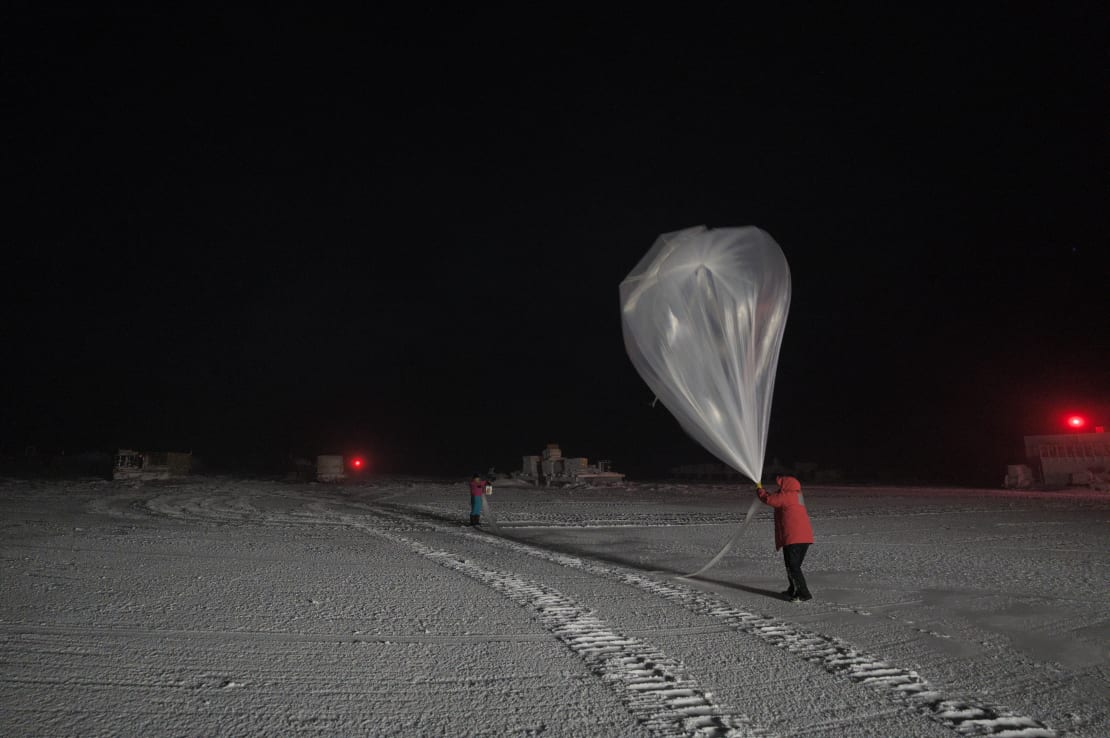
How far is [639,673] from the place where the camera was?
15.8 ft

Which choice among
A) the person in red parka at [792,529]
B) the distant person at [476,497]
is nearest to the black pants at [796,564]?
the person in red parka at [792,529]

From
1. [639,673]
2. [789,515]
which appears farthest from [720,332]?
[639,673]

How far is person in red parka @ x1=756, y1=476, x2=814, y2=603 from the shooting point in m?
7.26

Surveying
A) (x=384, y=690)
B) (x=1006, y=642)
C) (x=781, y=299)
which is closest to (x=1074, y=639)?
(x=1006, y=642)

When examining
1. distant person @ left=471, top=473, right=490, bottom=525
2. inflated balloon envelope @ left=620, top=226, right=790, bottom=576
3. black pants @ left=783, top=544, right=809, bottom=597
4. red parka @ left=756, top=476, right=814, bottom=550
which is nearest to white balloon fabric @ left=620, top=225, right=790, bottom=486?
inflated balloon envelope @ left=620, top=226, right=790, bottom=576

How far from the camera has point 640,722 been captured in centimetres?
390

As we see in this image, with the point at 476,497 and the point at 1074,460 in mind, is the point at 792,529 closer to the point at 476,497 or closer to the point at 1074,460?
the point at 476,497

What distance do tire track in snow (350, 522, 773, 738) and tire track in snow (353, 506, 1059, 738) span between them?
3.84ft

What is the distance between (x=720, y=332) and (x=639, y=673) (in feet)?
13.5

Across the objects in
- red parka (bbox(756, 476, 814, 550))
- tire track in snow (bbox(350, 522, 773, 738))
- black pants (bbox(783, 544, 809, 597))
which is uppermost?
red parka (bbox(756, 476, 814, 550))

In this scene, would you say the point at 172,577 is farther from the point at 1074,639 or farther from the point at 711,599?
the point at 1074,639

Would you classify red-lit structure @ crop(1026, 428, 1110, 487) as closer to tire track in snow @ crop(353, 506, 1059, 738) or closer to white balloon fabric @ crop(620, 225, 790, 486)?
white balloon fabric @ crop(620, 225, 790, 486)

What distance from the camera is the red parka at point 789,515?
23.8 ft

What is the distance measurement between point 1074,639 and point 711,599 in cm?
325
